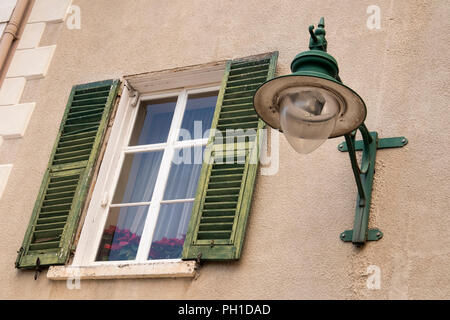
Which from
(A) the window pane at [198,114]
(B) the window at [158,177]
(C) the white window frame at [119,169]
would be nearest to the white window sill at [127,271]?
(C) the white window frame at [119,169]

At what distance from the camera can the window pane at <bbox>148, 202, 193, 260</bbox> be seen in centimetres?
520

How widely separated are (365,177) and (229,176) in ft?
3.03

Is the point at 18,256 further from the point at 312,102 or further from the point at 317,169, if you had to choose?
the point at 312,102

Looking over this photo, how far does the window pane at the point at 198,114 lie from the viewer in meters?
5.71

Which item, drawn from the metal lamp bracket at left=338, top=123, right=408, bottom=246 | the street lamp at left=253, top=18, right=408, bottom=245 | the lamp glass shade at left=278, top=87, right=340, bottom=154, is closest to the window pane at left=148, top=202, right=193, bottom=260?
the metal lamp bracket at left=338, top=123, right=408, bottom=246

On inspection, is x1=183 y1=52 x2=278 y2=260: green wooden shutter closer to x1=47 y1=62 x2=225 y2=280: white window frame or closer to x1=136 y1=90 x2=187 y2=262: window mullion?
x1=47 y1=62 x2=225 y2=280: white window frame

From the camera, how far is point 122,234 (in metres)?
5.48

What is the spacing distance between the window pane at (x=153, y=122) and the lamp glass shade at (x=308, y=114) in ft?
6.79

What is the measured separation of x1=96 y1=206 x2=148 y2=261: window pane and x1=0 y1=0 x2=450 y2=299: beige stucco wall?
0.35 m

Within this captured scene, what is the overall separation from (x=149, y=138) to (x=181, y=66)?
61 centimetres

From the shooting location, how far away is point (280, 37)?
221 inches
